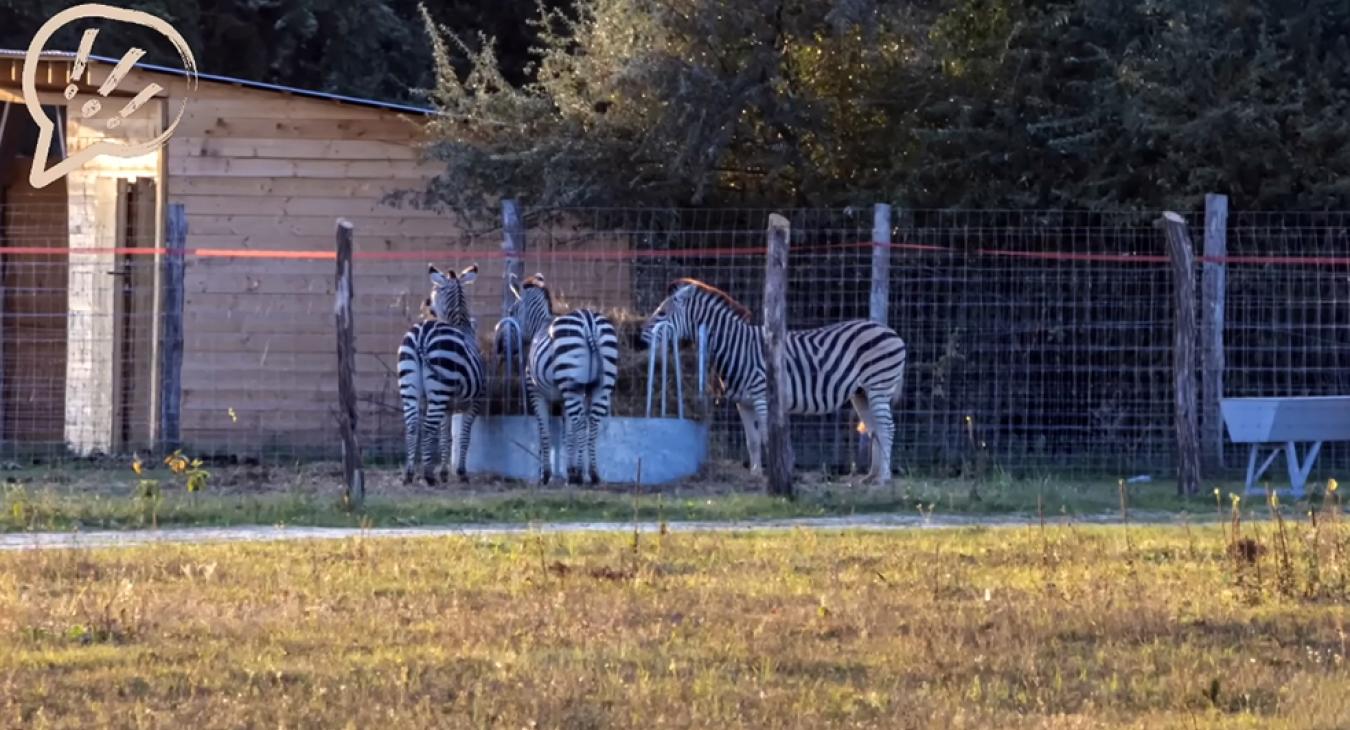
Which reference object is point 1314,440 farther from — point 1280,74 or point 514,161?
point 514,161

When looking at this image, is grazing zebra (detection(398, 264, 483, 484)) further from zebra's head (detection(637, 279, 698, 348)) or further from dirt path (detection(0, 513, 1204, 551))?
dirt path (detection(0, 513, 1204, 551))

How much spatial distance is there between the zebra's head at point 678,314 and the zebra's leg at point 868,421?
1.75 meters

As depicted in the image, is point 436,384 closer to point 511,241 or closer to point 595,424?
point 595,424

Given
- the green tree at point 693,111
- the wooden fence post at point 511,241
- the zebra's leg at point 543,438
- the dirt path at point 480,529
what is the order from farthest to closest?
the green tree at point 693,111 < the wooden fence post at point 511,241 < the zebra's leg at point 543,438 < the dirt path at point 480,529

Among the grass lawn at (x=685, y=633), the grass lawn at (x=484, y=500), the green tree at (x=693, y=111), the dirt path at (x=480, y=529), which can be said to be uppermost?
the green tree at (x=693, y=111)

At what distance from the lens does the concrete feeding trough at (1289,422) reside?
15188 millimetres

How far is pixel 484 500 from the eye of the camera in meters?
14.6

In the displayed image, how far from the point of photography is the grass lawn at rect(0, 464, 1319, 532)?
1334cm

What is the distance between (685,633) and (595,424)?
777 centimetres

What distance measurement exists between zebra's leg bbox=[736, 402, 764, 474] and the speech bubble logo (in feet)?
20.5

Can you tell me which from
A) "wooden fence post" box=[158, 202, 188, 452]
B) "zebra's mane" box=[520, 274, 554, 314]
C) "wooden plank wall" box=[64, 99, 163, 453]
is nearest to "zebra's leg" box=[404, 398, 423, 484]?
"zebra's mane" box=[520, 274, 554, 314]

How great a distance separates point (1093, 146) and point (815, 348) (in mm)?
4238

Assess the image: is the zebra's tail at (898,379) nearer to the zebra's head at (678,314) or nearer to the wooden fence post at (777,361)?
the zebra's head at (678,314)

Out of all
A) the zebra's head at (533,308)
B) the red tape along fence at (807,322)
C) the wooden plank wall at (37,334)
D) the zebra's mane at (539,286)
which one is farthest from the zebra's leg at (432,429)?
the wooden plank wall at (37,334)
